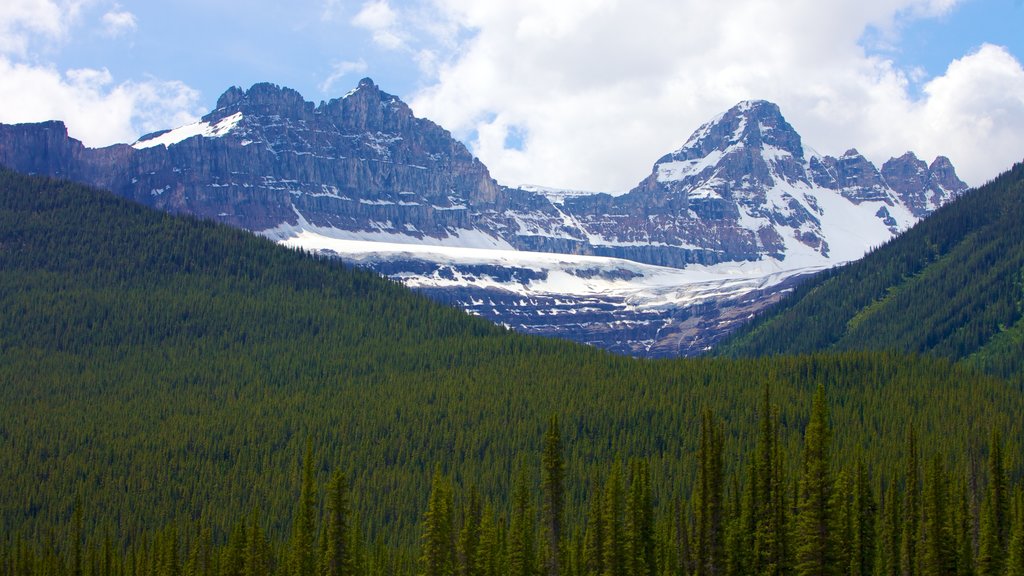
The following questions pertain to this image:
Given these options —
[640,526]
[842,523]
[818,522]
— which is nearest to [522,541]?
[640,526]

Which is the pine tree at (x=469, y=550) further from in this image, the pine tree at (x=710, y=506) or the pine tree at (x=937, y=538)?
the pine tree at (x=937, y=538)

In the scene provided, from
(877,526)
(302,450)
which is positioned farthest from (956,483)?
(302,450)

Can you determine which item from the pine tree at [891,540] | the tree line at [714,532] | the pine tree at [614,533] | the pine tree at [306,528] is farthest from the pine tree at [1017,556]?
the pine tree at [306,528]

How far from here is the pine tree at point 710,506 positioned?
100 metres

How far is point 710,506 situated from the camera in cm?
10044

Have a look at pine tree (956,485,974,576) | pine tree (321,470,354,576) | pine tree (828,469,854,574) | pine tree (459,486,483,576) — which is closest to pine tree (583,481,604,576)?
pine tree (459,486,483,576)

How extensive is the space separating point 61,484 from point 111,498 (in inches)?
262

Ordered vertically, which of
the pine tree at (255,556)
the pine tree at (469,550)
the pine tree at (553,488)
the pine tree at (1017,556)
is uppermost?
the pine tree at (553,488)

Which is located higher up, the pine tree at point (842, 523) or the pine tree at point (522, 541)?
the pine tree at point (842, 523)

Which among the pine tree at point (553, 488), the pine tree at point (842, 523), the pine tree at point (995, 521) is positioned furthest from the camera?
the pine tree at point (995, 521)

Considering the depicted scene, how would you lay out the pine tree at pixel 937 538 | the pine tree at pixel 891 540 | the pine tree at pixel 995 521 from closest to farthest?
the pine tree at pixel 937 538 < the pine tree at pixel 995 521 < the pine tree at pixel 891 540

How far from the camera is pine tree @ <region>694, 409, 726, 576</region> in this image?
328 ft

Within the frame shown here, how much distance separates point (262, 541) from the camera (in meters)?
124

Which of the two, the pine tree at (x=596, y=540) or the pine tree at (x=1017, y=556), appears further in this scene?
the pine tree at (x=596, y=540)
